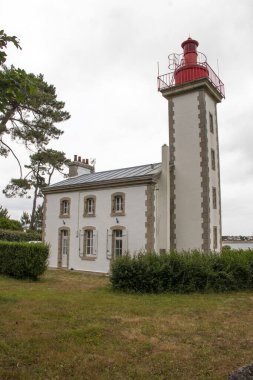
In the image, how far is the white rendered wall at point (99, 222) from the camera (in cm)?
1677

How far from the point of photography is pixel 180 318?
8469 mm

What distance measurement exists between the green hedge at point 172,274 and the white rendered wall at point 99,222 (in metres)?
4.00

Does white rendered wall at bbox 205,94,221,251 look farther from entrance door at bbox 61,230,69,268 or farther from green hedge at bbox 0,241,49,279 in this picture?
entrance door at bbox 61,230,69,268

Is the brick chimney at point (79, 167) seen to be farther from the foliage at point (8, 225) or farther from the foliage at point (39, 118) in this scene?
the foliage at point (8, 225)

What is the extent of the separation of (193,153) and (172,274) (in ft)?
24.2

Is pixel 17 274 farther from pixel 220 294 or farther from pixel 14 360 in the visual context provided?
pixel 14 360

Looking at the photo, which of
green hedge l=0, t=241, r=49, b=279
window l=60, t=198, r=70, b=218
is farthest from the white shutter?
green hedge l=0, t=241, r=49, b=279

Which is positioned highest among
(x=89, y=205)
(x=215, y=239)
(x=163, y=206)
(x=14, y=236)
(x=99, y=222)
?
(x=89, y=205)

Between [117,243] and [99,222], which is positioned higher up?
[99,222]

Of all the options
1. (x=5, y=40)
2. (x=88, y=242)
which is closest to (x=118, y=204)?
(x=88, y=242)

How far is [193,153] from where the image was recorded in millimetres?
17156

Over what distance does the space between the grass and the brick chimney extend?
14053mm

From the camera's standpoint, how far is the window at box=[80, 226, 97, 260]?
18.7 m

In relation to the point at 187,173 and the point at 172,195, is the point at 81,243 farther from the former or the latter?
the point at 187,173
